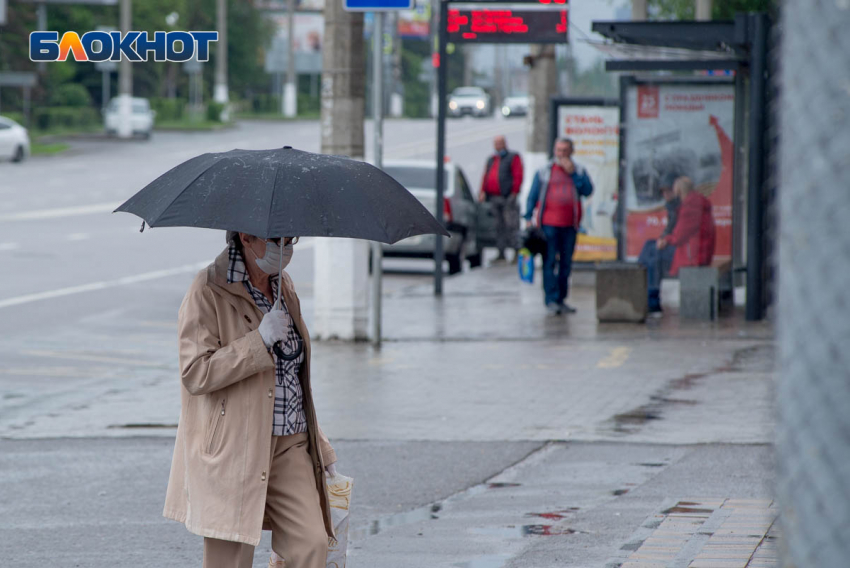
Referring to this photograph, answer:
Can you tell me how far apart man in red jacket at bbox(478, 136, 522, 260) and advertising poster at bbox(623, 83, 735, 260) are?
530cm

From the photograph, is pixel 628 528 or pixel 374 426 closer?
pixel 628 528

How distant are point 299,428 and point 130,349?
772 centimetres

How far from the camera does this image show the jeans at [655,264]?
45.0ft

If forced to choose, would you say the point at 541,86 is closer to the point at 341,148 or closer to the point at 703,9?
the point at 703,9

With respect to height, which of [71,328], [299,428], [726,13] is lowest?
[71,328]

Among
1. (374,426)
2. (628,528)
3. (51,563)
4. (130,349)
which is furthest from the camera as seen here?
(130,349)

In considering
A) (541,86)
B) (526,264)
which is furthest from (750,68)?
(541,86)

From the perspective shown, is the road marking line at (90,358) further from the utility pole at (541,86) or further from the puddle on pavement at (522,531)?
the utility pole at (541,86)

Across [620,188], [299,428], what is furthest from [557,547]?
[620,188]

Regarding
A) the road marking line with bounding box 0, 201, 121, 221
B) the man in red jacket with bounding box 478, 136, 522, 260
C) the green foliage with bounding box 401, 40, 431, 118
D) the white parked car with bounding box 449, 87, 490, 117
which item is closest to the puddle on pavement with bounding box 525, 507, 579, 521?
the man in red jacket with bounding box 478, 136, 522, 260

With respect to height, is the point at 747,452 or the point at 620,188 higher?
the point at 620,188

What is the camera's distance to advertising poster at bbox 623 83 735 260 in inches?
572

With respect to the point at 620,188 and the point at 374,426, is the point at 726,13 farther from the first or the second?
the point at 374,426

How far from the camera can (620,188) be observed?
581 inches
